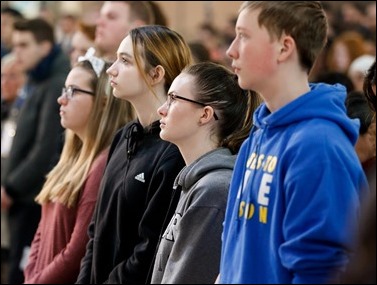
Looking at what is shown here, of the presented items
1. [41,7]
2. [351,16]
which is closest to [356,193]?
[41,7]

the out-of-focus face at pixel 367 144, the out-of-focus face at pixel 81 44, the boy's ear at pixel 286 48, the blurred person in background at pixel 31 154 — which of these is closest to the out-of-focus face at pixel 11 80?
the blurred person in background at pixel 31 154

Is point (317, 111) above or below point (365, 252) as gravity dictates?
above

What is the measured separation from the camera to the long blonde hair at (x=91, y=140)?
4988 millimetres

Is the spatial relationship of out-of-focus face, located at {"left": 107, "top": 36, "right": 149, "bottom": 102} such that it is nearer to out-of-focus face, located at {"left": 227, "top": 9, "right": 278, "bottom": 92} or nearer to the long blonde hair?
the long blonde hair

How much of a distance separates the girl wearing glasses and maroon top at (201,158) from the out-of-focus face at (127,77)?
1.62ft

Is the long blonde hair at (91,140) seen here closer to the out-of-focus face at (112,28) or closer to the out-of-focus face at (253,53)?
the out-of-focus face at (112,28)

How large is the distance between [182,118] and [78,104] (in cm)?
152

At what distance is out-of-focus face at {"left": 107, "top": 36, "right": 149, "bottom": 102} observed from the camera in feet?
14.1

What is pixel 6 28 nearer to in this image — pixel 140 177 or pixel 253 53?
pixel 140 177

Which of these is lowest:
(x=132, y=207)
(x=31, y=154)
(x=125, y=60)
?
(x=31, y=154)

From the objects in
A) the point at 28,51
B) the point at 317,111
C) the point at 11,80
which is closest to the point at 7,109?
the point at 11,80

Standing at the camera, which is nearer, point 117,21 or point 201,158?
point 201,158

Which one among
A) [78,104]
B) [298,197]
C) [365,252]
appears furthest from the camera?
[78,104]

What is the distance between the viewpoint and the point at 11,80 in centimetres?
823
